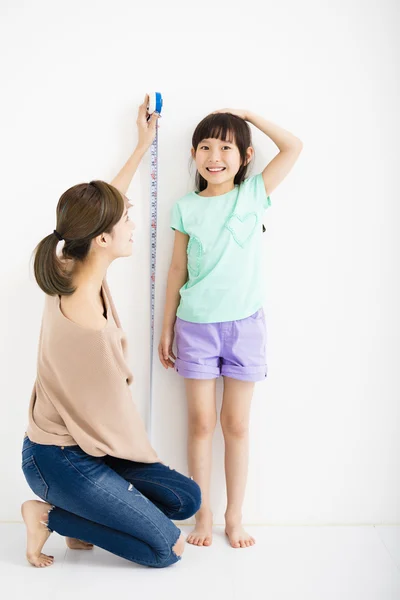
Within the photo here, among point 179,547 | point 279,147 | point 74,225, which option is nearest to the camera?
point 74,225

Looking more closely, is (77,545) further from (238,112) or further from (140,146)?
(238,112)

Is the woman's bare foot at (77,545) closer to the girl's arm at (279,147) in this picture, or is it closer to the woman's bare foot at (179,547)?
the woman's bare foot at (179,547)

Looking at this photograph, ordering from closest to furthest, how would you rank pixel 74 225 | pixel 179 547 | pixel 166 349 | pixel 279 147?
pixel 74 225
pixel 179 547
pixel 279 147
pixel 166 349

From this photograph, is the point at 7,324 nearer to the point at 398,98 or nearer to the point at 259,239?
the point at 259,239

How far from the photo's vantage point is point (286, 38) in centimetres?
220

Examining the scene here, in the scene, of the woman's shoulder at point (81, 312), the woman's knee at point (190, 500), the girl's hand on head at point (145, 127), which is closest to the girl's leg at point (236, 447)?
the woman's knee at point (190, 500)

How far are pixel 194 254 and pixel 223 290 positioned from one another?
0.14m

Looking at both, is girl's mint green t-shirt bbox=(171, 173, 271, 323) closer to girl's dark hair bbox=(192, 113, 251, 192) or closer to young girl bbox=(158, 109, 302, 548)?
young girl bbox=(158, 109, 302, 548)

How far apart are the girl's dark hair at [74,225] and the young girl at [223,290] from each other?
313mm

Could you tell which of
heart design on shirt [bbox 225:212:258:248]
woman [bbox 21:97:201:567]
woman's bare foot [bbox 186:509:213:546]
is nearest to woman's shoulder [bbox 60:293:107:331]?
woman [bbox 21:97:201:567]

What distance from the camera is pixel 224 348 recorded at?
7.13 feet

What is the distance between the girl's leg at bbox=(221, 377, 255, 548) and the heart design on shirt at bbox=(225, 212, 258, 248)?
0.43 m

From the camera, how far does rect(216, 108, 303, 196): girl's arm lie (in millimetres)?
2109

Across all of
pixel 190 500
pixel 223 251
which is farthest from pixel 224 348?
pixel 190 500
